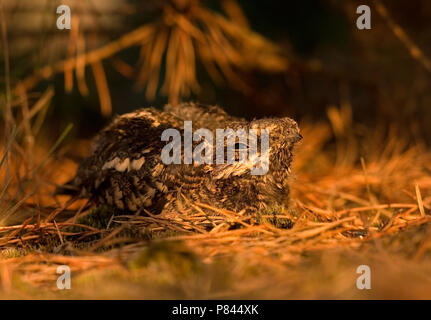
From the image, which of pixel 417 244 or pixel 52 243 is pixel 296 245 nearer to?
pixel 417 244

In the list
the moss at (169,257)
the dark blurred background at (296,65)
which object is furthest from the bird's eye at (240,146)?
the dark blurred background at (296,65)

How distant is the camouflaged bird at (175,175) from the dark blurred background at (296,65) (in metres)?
1.15

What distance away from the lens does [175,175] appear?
5.77ft

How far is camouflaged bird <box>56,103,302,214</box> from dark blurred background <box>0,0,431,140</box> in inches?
45.4

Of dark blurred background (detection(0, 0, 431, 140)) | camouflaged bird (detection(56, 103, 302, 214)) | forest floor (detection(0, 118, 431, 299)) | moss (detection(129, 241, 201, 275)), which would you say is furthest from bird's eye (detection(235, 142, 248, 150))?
dark blurred background (detection(0, 0, 431, 140))

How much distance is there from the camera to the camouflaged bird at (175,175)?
1692mm

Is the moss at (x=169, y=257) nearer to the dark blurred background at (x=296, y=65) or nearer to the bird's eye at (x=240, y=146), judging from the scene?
the bird's eye at (x=240, y=146)

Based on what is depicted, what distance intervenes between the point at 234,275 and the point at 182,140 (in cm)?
81

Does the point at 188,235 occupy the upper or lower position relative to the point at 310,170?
lower

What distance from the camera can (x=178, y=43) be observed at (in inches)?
109

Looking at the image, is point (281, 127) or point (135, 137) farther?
point (135, 137)

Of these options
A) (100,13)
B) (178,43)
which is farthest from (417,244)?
(100,13)

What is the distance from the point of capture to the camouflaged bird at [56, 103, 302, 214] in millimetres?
1692

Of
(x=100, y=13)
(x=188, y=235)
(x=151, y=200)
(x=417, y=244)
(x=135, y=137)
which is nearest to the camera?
(x=417, y=244)
